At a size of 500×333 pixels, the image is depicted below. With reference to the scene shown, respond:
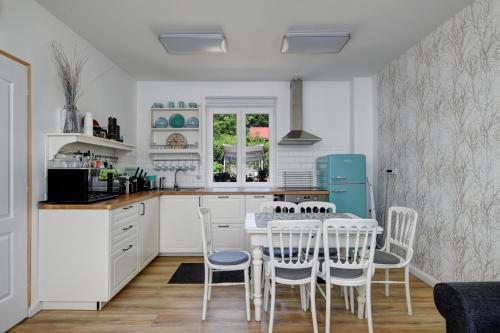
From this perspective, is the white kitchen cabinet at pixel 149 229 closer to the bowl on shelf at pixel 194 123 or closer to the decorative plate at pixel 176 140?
the decorative plate at pixel 176 140

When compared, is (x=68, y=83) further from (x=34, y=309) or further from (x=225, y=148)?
(x=225, y=148)

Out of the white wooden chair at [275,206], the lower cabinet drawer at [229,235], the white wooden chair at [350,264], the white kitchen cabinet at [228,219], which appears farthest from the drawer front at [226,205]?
the white wooden chair at [350,264]

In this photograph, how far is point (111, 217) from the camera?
2.57 m

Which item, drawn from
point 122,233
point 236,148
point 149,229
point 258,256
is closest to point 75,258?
point 122,233

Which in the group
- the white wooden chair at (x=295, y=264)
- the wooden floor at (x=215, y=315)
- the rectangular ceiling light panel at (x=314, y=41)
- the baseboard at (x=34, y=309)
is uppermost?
the rectangular ceiling light panel at (x=314, y=41)

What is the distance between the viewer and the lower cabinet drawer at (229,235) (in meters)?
4.09

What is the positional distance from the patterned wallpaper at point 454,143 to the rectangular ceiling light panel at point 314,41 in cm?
96

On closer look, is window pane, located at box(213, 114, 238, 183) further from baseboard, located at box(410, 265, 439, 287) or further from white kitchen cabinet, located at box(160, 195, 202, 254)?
baseboard, located at box(410, 265, 439, 287)

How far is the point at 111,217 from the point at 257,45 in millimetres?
2375

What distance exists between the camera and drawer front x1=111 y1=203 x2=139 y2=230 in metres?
2.64

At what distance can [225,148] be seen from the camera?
4867 mm

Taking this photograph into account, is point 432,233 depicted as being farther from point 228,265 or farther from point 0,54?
point 0,54

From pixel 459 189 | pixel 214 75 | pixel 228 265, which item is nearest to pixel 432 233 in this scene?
pixel 459 189

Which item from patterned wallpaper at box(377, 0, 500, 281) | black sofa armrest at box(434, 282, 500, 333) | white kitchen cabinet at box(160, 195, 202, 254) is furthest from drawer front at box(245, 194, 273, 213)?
black sofa armrest at box(434, 282, 500, 333)
